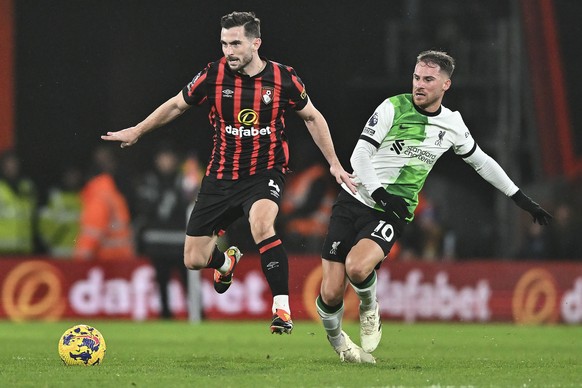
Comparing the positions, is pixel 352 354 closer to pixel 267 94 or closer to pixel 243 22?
pixel 267 94

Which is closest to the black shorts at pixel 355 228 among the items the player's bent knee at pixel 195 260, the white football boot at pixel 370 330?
the white football boot at pixel 370 330

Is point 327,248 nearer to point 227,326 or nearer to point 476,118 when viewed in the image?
point 227,326

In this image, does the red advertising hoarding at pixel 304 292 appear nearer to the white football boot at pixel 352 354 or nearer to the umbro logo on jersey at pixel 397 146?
the white football boot at pixel 352 354

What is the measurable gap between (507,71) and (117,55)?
21.1 feet

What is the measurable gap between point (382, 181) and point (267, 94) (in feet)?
3.55

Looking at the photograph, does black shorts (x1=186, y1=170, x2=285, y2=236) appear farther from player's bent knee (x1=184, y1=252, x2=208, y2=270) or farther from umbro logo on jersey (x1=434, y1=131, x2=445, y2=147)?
umbro logo on jersey (x1=434, y1=131, x2=445, y2=147)

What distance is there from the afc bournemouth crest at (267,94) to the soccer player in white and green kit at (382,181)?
2.44 ft

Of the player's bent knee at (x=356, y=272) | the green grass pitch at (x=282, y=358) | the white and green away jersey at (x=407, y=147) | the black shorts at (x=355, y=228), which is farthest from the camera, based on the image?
the white and green away jersey at (x=407, y=147)

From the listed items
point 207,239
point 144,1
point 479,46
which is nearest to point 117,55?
point 144,1

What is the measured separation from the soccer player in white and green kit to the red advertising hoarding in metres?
6.31

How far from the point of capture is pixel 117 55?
20.0m

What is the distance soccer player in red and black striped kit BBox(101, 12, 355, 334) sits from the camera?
8.84 m

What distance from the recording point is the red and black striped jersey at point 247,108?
903 cm

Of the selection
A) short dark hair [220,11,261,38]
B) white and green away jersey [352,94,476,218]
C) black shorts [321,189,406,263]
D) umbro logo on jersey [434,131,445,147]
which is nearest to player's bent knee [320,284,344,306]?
black shorts [321,189,406,263]
